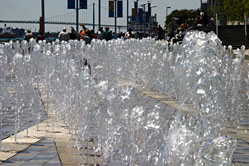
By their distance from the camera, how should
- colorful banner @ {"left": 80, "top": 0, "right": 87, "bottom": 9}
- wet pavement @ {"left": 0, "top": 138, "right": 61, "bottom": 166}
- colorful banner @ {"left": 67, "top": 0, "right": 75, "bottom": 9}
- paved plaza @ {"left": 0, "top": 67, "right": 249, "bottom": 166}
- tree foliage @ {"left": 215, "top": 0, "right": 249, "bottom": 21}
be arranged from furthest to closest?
tree foliage @ {"left": 215, "top": 0, "right": 249, "bottom": 21} < colorful banner @ {"left": 80, "top": 0, "right": 87, "bottom": 9} < colorful banner @ {"left": 67, "top": 0, "right": 75, "bottom": 9} < paved plaza @ {"left": 0, "top": 67, "right": 249, "bottom": 166} < wet pavement @ {"left": 0, "top": 138, "right": 61, "bottom": 166}

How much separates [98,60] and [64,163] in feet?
61.4

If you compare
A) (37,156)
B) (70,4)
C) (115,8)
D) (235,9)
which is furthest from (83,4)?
(37,156)

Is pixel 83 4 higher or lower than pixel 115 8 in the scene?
lower

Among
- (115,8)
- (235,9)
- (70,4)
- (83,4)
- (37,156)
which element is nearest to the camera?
(37,156)

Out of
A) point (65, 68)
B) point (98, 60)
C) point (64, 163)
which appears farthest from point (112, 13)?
point (64, 163)

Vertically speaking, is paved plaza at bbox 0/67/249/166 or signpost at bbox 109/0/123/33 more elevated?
signpost at bbox 109/0/123/33

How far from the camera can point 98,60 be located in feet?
85.5

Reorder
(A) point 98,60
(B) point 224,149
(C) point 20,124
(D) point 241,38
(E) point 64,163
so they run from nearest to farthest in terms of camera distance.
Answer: (B) point 224,149 → (E) point 64,163 → (C) point 20,124 → (A) point 98,60 → (D) point 241,38

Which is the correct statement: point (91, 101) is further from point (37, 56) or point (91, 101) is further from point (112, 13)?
point (112, 13)

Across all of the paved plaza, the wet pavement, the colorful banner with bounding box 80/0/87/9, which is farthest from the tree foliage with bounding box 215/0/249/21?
the wet pavement

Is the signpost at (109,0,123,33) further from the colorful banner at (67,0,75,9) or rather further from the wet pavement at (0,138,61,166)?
the wet pavement at (0,138,61,166)

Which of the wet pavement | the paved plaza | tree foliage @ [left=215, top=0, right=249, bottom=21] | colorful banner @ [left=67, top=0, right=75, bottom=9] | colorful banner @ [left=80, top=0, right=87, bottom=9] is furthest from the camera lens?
tree foliage @ [left=215, top=0, right=249, bottom=21]

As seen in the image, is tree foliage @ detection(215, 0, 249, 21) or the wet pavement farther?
tree foliage @ detection(215, 0, 249, 21)

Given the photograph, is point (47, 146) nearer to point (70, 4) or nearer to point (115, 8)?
point (70, 4)
